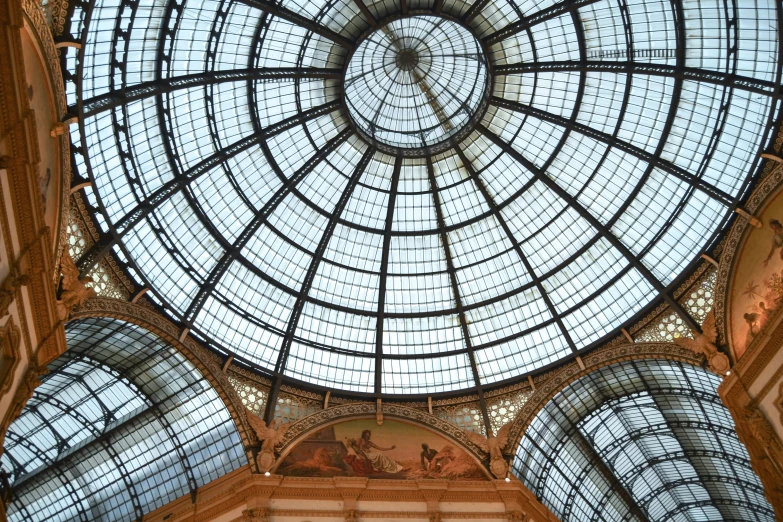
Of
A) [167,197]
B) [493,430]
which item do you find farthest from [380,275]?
[167,197]

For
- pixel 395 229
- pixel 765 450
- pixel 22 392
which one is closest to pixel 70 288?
pixel 22 392

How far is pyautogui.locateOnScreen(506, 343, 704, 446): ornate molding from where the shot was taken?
32.4 meters

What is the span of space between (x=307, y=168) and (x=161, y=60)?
8.95 metres

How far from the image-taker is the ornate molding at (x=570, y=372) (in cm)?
3238

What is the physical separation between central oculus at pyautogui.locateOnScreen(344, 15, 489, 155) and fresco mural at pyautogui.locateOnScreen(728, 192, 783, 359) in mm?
13738

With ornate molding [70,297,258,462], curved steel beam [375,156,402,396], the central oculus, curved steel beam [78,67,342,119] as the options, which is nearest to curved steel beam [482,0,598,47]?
the central oculus

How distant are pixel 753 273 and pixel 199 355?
24.4m

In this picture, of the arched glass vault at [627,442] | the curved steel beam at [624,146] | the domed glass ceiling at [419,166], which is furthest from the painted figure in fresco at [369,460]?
the curved steel beam at [624,146]

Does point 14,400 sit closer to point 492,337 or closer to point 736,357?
point 492,337

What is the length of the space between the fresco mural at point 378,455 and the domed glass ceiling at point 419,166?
9.75 ft

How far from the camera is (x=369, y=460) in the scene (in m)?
32.0

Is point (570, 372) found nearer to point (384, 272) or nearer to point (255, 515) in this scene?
point (384, 272)

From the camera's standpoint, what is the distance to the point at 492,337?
1453 inches

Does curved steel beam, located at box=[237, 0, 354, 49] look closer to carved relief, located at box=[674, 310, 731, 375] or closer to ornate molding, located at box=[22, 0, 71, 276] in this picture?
ornate molding, located at box=[22, 0, 71, 276]
